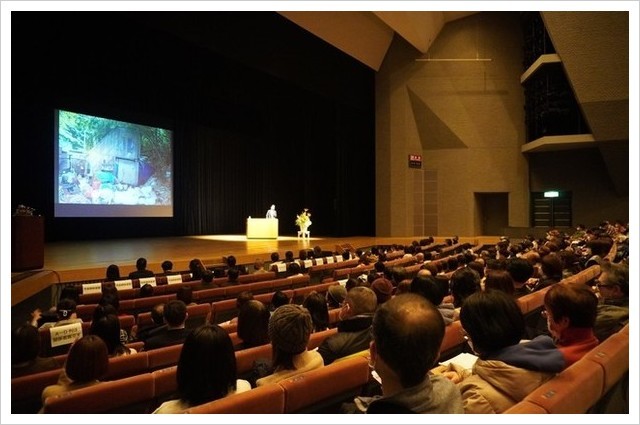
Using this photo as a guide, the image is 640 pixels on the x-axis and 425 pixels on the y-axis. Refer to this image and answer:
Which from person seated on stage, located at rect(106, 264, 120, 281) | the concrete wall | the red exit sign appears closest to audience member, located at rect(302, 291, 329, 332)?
person seated on stage, located at rect(106, 264, 120, 281)

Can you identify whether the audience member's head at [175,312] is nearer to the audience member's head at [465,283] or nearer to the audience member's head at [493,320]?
the audience member's head at [465,283]

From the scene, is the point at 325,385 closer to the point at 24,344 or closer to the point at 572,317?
the point at 572,317

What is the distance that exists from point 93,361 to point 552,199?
1586 cm

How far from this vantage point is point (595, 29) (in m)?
10.3

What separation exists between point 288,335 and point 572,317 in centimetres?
119

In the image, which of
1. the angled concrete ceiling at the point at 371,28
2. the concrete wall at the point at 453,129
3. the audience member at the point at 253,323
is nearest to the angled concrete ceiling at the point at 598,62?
the concrete wall at the point at 453,129

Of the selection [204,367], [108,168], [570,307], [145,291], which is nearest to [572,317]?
[570,307]

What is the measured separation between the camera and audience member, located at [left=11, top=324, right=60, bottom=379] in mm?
2461

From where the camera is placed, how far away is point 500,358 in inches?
65.3

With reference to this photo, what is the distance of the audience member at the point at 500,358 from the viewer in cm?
162

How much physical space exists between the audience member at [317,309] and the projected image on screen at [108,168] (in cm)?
993

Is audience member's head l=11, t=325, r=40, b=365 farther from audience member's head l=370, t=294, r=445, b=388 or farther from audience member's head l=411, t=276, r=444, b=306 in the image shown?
audience member's head l=411, t=276, r=444, b=306

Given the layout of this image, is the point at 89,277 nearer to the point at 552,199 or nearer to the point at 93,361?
the point at 93,361

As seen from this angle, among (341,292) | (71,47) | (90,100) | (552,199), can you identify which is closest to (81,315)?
(341,292)
